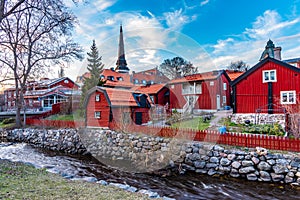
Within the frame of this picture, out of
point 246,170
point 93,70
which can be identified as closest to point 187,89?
point 93,70

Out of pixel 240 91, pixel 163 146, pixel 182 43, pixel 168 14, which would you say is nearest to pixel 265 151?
pixel 163 146

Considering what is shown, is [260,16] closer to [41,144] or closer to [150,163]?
[150,163]

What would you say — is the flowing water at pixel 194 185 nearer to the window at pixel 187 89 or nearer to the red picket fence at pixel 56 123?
the red picket fence at pixel 56 123

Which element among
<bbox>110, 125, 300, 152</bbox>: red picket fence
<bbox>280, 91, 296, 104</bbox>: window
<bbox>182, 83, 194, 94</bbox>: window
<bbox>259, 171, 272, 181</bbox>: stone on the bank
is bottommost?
<bbox>259, 171, 272, 181</bbox>: stone on the bank

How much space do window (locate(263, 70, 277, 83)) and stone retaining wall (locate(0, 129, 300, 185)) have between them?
842cm

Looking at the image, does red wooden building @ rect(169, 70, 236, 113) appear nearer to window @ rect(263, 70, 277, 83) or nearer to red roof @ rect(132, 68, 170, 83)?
window @ rect(263, 70, 277, 83)

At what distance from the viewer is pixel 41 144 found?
14102 mm

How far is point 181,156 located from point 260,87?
941 cm

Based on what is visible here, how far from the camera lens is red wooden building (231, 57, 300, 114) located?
12891 mm

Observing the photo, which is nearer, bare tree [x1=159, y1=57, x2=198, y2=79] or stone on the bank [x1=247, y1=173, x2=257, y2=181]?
stone on the bank [x1=247, y1=173, x2=257, y2=181]

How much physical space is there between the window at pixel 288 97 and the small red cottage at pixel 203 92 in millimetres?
6552

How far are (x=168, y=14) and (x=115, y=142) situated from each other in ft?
23.4

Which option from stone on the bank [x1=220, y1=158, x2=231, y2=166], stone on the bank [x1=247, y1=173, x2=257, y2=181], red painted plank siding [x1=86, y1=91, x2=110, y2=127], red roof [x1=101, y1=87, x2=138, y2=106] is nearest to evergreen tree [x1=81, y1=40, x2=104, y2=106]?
red painted plank siding [x1=86, y1=91, x2=110, y2=127]

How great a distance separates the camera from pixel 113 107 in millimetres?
13078
